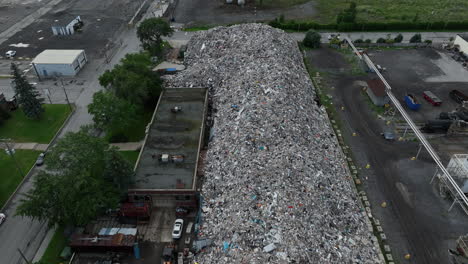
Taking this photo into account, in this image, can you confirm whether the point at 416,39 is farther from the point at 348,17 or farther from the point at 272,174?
the point at 272,174

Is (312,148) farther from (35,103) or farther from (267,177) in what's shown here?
(35,103)

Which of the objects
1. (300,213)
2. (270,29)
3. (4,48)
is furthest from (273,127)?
(4,48)

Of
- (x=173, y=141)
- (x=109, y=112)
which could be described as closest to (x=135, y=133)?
(x=109, y=112)

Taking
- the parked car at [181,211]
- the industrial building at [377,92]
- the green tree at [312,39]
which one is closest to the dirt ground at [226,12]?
the green tree at [312,39]

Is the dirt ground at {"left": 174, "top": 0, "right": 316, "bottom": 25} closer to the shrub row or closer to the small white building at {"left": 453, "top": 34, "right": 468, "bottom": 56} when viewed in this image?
the shrub row

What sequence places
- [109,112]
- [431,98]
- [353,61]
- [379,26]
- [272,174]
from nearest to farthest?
[272,174] → [109,112] → [431,98] → [353,61] → [379,26]

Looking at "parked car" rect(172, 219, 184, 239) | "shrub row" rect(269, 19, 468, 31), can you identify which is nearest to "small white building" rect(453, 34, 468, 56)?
"shrub row" rect(269, 19, 468, 31)

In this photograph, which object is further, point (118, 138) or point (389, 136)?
point (118, 138)
